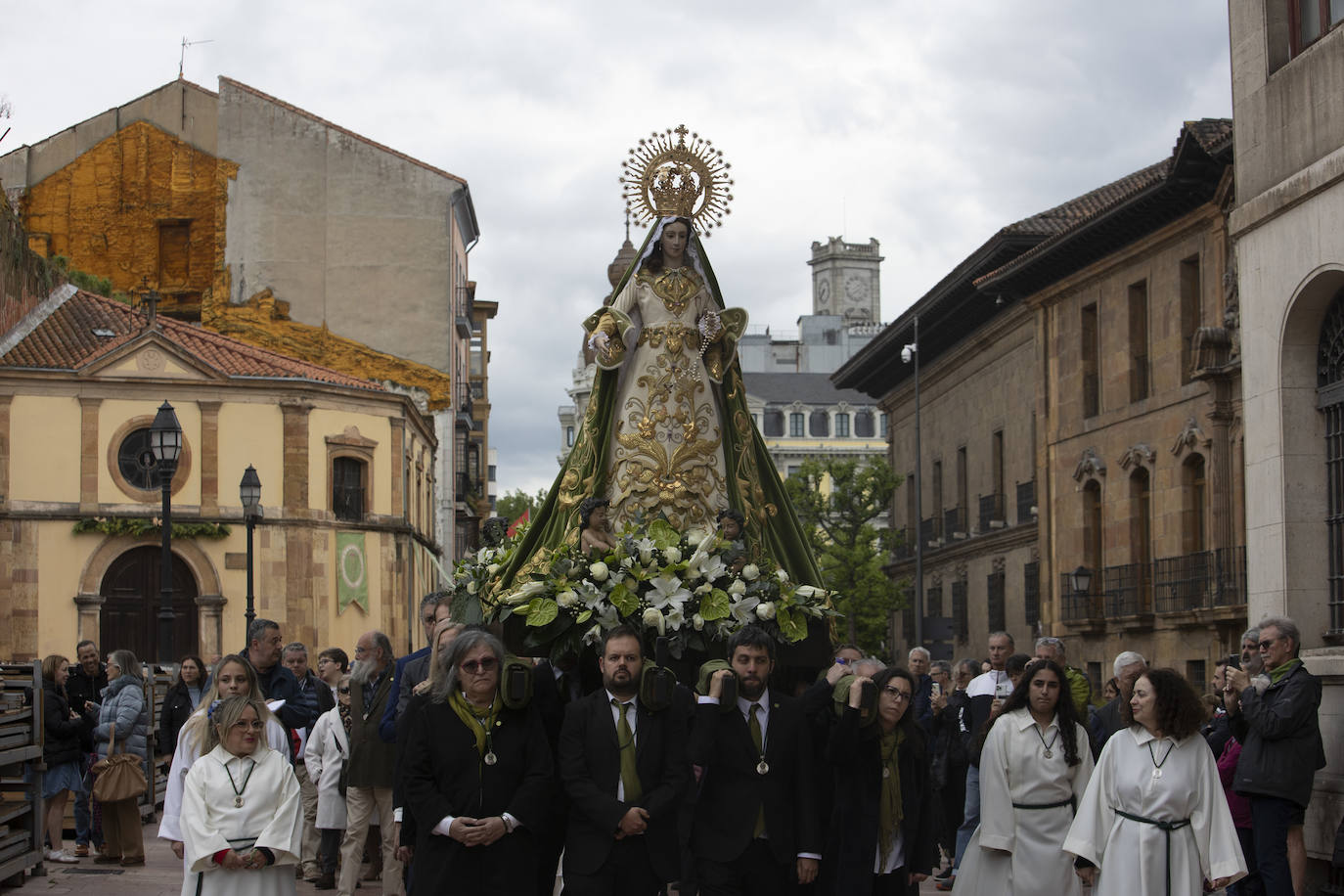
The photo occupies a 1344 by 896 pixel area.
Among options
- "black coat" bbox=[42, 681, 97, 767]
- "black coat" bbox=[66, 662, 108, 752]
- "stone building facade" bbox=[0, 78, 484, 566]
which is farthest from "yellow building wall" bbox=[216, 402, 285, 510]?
"black coat" bbox=[42, 681, 97, 767]

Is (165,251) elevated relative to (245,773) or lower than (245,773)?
elevated

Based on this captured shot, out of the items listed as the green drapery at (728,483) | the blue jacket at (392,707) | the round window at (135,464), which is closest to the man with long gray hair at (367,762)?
the blue jacket at (392,707)

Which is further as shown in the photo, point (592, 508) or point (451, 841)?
point (592, 508)

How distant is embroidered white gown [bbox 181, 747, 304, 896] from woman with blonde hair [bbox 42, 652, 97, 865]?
6.62m

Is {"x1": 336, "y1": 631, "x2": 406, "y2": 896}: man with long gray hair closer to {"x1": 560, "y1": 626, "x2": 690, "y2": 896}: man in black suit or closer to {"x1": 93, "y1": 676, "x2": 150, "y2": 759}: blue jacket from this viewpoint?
{"x1": 93, "y1": 676, "x2": 150, "y2": 759}: blue jacket

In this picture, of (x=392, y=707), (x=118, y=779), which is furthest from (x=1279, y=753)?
(x=118, y=779)

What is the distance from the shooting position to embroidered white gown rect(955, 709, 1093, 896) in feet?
30.0

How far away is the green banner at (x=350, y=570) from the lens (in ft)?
134

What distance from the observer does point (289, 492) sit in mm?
39906

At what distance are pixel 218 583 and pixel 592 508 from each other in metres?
29.7

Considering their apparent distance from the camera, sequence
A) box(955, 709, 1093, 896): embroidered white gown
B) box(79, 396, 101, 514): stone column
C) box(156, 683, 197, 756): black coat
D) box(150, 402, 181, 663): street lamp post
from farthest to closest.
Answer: box(79, 396, 101, 514): stone column
box(150, 402, 181, 663): street lamp post
box(156, 683, 197, 756): black coat
box(955, 709, 1093, 896): embroidered white gown

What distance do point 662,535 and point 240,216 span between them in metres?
38.8

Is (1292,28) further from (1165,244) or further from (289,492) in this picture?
(289,492)

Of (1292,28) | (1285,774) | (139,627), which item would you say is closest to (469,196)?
(139,627)
